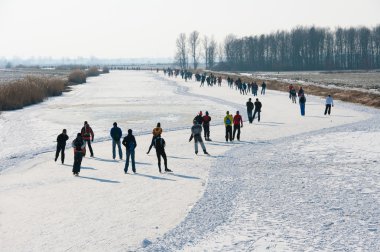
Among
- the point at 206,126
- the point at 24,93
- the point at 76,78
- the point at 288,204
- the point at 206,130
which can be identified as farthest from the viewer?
the point at 76,78

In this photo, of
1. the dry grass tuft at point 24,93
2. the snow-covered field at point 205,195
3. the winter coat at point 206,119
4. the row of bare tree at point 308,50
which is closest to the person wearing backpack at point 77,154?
the snow-covered field at point 205,195

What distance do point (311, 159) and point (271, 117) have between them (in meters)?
12.7

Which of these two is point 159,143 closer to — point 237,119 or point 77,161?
point 77,161

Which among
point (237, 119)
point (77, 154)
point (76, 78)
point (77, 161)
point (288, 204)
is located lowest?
point (288, 204)

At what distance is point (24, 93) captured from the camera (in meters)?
38.8

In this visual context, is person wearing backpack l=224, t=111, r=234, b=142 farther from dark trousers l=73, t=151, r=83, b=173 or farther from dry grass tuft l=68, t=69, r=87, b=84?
dry grass tuft l=68, t=69, r=87, b=84

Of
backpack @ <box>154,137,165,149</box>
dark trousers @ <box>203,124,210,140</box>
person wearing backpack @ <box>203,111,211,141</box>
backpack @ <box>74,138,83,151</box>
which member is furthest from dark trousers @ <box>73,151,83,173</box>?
dark trousers @ <box>203,124,210,140</box>

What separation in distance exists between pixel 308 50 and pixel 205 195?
126 m

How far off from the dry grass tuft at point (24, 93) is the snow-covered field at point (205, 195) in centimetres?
1342

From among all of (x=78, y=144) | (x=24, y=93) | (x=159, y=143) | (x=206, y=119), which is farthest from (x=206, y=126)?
(x=24, y=93)

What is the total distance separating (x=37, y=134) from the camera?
23125mm

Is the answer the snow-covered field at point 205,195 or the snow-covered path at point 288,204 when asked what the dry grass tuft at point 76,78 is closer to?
the snow-covered field at point 205,195

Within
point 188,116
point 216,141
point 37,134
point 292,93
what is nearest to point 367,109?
point 292,93

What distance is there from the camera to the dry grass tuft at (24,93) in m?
35.5
